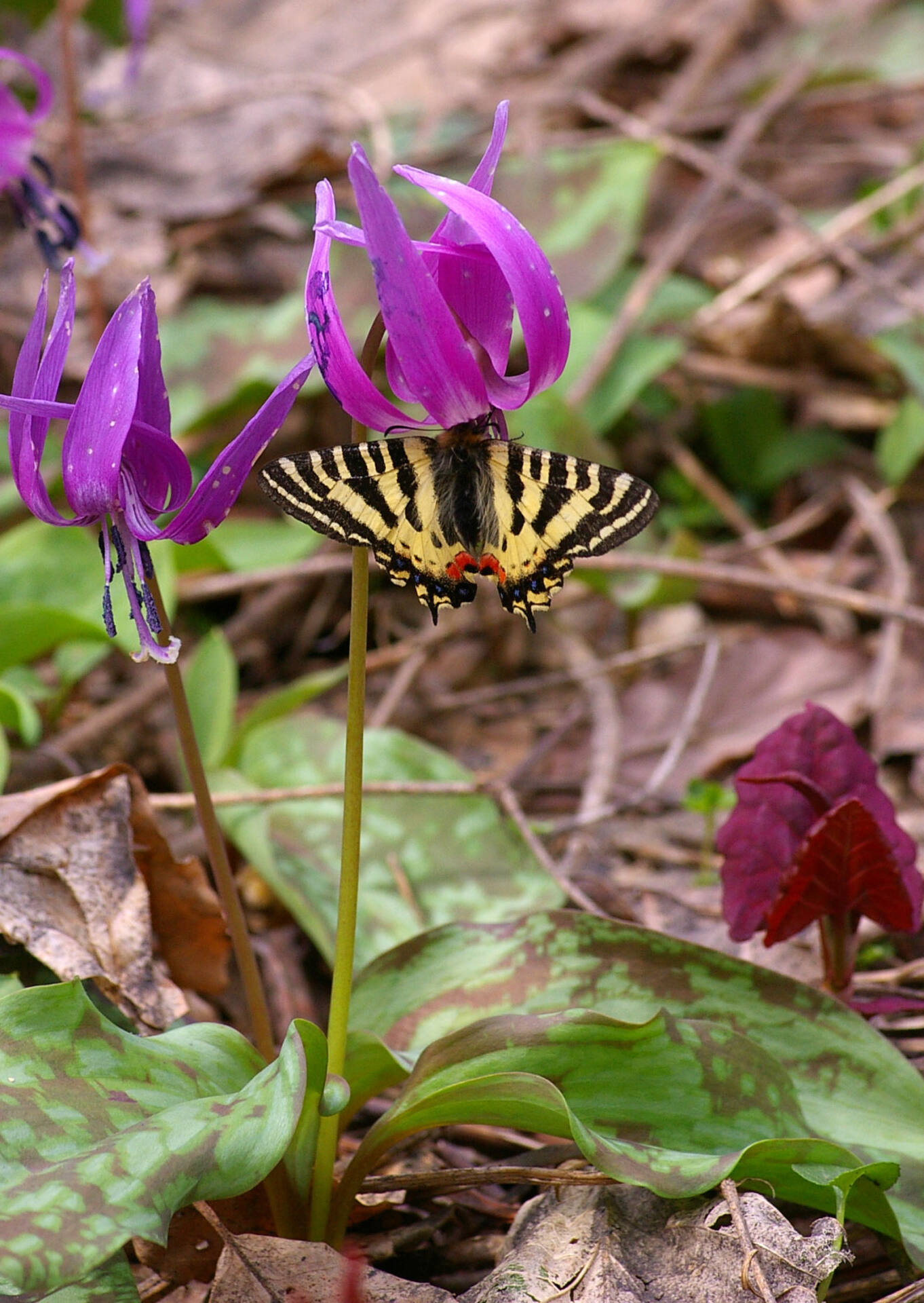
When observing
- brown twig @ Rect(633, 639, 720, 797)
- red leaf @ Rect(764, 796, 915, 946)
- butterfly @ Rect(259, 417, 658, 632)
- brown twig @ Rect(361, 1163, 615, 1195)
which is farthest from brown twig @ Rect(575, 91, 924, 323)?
brown twig @ Rect(361, 1163, 615, 1195)

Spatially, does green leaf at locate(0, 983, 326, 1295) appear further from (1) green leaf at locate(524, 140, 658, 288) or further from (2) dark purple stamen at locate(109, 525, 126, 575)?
(1) green leaf at locate(524, 140, 658, 288)

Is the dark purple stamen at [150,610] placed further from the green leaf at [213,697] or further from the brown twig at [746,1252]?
the green leaf at [213,697]

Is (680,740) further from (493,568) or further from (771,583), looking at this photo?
(493,568)

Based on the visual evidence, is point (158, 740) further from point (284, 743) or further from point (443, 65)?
point (443, 65)

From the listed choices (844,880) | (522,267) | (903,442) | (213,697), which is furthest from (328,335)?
(903,442)

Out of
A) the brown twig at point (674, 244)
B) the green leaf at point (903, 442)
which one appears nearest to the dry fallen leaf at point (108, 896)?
the brown twig at point (674, 244)

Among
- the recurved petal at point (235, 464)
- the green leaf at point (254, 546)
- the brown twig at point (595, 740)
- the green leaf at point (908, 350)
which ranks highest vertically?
the recurved petal at point (235, 464)

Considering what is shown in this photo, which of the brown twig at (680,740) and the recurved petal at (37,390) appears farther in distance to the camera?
the brown twig at (680,740)
